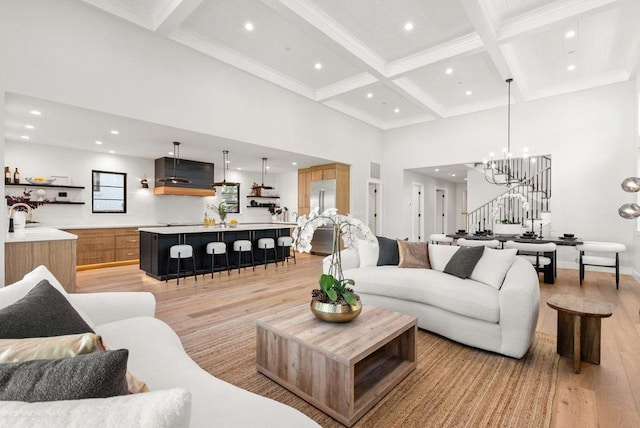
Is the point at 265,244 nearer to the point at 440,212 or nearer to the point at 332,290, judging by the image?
the point at 332,290

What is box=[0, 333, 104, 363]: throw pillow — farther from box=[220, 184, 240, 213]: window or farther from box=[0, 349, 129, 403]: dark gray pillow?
box=[220, 184, 240, 213]: window

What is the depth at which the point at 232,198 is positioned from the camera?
31.1ft

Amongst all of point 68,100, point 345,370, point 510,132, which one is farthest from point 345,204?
point 345,370

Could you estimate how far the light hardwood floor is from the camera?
1.93 m

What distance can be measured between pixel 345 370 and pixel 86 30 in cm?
490

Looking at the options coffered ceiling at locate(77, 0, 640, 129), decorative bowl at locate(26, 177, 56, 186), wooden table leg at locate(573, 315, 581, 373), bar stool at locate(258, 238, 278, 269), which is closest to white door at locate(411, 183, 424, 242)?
coffered ceiling at locate(77, 0, 640, 129)

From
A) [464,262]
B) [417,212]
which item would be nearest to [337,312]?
[464,262]

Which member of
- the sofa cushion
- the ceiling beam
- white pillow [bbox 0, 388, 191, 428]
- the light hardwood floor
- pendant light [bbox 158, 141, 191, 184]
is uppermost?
the ceiling beam

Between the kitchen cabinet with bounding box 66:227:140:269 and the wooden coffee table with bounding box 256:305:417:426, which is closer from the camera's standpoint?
the wooden coffee table with bounding box 256:305:417:426

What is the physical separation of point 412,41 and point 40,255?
19.4ft

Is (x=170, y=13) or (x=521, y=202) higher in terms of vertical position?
(x=170, y=13)

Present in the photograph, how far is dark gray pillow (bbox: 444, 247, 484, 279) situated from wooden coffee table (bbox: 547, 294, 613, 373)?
2.43 ft

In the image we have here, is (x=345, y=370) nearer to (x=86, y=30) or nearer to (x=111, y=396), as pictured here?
(x=111, y=396)

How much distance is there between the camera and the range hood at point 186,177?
7242mm
